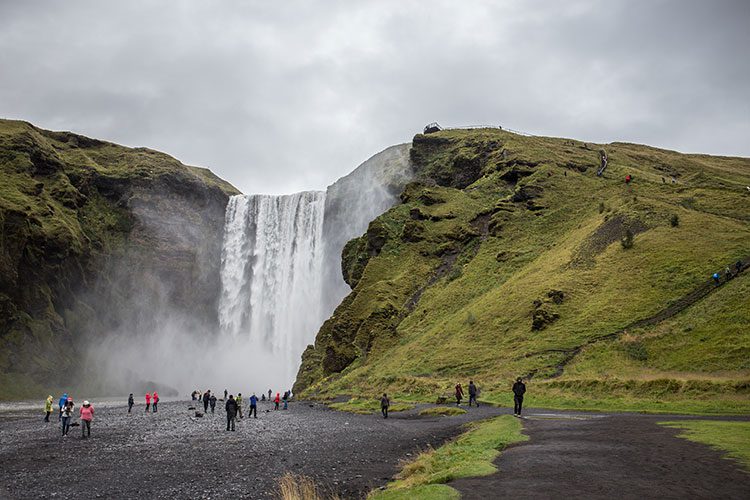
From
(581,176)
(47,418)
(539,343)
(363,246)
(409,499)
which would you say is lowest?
(47,418)

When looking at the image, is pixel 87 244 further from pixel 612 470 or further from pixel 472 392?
pixel 612 470

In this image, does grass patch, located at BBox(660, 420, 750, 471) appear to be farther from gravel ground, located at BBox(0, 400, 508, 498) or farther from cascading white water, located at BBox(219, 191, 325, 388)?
cascading white water, located at BBox(219, 191, 325, 388)

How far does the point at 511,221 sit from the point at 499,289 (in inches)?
703

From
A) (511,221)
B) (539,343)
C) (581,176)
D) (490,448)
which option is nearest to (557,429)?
(490,448)

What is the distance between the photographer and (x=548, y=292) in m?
46.9

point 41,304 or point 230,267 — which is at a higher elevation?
point 230,267

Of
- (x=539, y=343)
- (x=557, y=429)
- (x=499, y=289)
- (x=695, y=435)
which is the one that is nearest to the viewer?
(x=695, y=435)

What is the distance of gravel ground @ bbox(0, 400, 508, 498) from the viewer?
15453mm

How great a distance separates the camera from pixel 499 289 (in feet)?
182

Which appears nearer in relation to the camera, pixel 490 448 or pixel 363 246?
pixel 490 448

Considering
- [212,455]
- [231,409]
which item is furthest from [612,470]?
[231,409]

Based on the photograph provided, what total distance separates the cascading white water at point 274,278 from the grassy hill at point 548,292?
59.5ft

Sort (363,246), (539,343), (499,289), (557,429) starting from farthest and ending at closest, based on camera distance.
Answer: (363,246), (499,289), (539,343), (557,429)

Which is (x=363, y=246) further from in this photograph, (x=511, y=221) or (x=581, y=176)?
(x=581, y=176)
